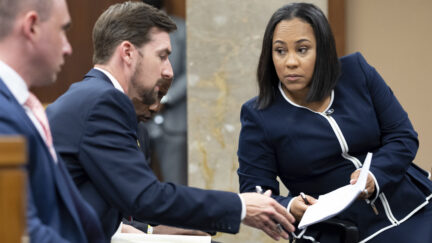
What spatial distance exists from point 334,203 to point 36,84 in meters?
1.19

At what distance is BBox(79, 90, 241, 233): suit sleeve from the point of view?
1910mm

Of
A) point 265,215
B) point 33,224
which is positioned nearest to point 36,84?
point 33,224

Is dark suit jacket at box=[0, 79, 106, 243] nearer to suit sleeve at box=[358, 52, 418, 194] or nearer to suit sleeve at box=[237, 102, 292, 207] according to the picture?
suit sleeve at box=[237, 102, 292, 207]

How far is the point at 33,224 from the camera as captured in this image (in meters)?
1.39

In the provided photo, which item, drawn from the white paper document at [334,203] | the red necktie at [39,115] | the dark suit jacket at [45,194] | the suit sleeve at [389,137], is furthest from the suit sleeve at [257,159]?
the red necktie at [39,115]

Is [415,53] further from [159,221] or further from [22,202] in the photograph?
[22,202]

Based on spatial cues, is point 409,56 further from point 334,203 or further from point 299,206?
point 334,203

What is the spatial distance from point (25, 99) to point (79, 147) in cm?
38

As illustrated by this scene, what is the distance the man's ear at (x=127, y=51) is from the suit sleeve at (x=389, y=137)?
1.09 meters

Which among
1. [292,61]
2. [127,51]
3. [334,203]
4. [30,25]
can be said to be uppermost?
[30,25]

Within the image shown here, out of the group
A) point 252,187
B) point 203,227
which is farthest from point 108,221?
point 252,187

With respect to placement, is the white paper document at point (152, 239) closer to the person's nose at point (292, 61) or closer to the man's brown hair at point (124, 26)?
the man's brown hair at point (124, 26)

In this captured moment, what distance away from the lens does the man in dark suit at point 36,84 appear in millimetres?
1521

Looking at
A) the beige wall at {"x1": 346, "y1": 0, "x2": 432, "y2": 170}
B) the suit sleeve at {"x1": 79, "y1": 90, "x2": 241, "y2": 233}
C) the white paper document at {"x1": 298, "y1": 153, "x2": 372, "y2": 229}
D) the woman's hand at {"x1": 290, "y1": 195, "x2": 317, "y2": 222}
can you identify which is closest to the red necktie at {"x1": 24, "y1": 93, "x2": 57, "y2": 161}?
the suit sleeve at {"x1": 79, "y1": 90, "x2": 241, "y2": 233}
